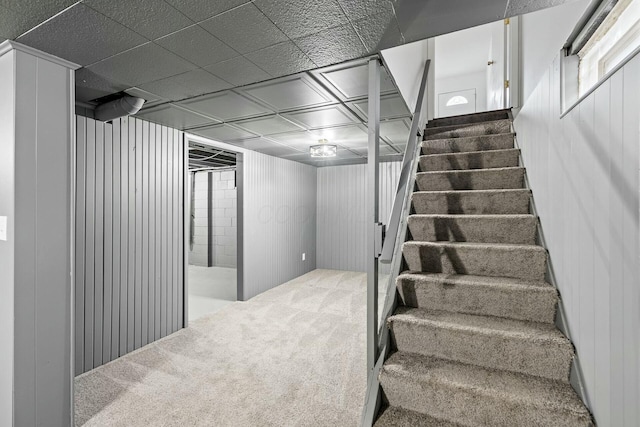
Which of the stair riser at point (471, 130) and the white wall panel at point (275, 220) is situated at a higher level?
the stair riser at point (471, 130)

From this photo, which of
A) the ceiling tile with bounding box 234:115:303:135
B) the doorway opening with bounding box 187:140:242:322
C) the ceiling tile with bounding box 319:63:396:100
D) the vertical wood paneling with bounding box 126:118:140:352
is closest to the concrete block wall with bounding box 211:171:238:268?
the doorway opening with bounding box 187:140:242:322

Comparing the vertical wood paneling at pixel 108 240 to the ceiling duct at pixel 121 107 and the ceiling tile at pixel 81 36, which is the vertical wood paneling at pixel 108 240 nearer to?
the ceiling duct at pixel 121 107

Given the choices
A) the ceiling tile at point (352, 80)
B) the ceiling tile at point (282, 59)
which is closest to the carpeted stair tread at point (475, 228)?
the ceiling tile at point (352, 80)

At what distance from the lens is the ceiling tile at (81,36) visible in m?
1.43

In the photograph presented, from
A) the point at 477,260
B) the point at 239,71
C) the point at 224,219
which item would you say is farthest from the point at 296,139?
the point at 224,219

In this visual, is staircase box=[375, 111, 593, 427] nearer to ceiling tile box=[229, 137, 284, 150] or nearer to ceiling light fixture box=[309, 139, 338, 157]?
ceiling light fixture box=[309, 139, 338, 157]

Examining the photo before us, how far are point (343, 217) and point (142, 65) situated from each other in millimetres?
4637

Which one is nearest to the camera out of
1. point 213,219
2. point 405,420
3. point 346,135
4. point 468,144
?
point 405,420

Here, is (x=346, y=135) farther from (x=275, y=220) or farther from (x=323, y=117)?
(x=275, y=220)

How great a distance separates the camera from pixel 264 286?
4809mm

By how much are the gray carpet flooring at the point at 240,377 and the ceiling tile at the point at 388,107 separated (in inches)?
87.0

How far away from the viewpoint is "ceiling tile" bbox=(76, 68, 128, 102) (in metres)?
2.02

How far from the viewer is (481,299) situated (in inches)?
70.5

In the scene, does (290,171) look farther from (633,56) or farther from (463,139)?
(633,56)
